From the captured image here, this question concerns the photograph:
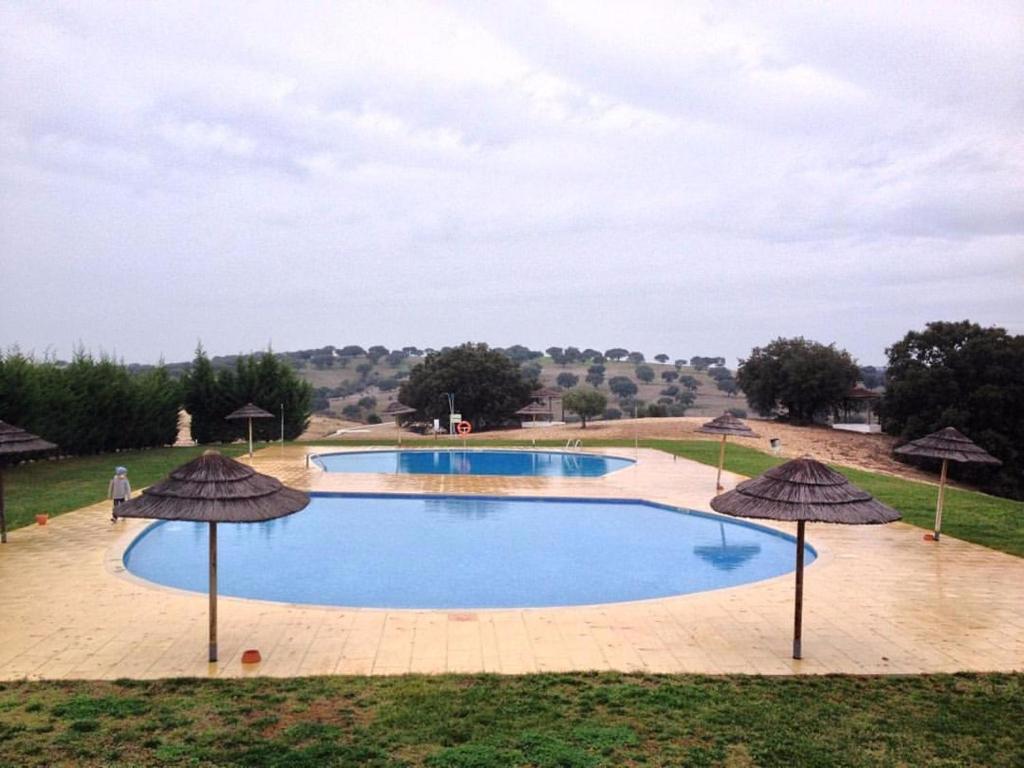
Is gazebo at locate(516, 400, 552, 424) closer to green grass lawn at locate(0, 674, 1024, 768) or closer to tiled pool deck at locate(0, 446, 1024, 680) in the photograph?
tiled pool deck at locate(0, 446, 1024, 680)

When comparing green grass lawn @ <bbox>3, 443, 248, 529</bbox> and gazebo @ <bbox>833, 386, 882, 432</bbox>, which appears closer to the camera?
green grass lawn @ <bbox>3, 443, 248, 529</bbox>

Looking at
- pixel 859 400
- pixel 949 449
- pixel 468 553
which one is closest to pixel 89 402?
pixel 468 553

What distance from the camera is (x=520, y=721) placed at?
18.1 feet

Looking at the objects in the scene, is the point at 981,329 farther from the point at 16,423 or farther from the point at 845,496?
the point at 16,423

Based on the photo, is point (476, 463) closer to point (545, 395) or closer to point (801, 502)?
point (801, 502)

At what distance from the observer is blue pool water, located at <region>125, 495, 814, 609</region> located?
1080 cm

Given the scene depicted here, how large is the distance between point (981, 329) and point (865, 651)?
29682 millimetres

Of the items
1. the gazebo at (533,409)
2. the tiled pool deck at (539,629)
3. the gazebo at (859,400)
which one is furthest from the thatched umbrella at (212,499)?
the gazebo at (859,400)

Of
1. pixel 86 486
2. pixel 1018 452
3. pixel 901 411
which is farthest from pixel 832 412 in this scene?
pixel 86 486

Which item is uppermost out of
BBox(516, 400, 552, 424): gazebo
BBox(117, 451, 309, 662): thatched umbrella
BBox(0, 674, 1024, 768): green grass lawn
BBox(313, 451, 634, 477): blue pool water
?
BBox(117, 451, 309, 662): thatched umbrella

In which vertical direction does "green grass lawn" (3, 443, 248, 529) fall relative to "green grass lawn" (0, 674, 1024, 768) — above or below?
below

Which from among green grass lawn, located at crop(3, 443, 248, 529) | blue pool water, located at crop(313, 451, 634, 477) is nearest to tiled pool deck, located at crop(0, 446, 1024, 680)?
green grass lawn, located at crop(3, 443, 248, 529)

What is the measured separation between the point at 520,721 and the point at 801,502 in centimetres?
317

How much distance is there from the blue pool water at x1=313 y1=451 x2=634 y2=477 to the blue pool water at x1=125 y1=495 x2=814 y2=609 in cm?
564
